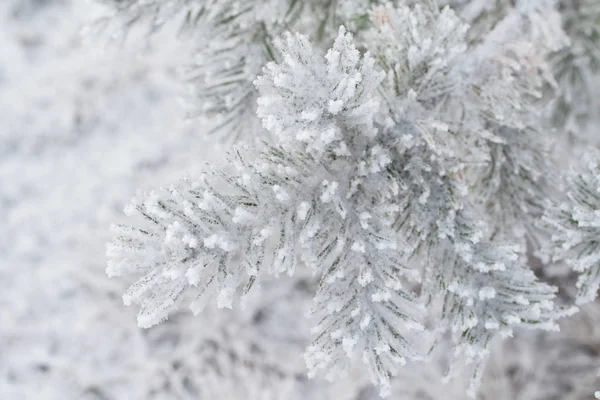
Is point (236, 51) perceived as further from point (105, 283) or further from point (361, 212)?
point (105, 283)

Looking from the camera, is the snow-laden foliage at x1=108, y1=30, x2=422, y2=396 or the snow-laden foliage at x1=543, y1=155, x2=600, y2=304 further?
the snow-laden foliage at x1=543, y1=155, x2=600, y2=304

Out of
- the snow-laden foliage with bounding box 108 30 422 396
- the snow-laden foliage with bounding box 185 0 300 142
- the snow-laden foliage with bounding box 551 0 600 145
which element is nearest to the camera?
the snow-laden foliage with bounding box 108 30 422 396

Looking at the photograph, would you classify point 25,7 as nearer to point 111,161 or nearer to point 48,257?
point 111,161

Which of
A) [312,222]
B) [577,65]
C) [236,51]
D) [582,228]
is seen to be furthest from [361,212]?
[577,65]

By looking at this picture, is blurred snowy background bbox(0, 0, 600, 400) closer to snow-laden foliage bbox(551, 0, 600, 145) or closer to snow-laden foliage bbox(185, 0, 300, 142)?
snow-laden foliage bbox(185, 0, 300, 142)

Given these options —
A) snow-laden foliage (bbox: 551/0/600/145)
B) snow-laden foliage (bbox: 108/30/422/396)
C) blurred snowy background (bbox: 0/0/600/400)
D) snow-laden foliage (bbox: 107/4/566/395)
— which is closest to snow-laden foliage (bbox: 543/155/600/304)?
snow-laden foliage (bbox: 107/4/566/395)

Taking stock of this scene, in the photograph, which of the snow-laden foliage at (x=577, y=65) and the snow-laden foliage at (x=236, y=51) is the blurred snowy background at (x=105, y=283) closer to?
the snow-laden foliage at (x=236, y=51)

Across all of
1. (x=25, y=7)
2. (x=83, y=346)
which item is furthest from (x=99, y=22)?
(x=25, y=7)
